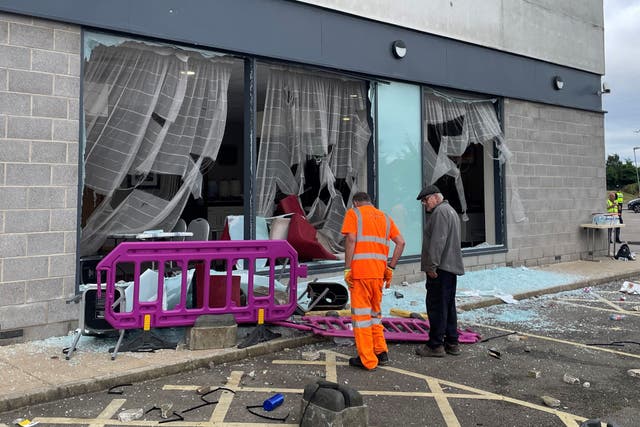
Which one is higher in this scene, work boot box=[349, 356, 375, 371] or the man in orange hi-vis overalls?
the man in orange hi-vis overalls

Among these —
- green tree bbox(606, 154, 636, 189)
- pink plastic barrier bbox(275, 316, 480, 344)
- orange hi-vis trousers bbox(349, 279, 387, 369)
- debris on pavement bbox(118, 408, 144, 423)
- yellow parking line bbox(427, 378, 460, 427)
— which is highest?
green tree bbox(606, 154, 636, 189)

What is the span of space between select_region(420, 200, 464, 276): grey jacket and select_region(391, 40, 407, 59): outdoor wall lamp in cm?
455

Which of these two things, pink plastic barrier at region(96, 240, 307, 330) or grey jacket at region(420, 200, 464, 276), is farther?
grey jacket at region(420, 200, 464, 276)

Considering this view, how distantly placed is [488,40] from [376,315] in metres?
8.00

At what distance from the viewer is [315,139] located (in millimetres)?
9250

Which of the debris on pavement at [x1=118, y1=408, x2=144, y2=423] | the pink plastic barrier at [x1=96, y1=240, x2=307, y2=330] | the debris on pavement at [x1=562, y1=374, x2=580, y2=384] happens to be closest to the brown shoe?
the debris on pavement at [x1=562, y1=374, x2=580, y2=384]

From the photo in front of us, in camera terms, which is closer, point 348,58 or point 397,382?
point 397,382

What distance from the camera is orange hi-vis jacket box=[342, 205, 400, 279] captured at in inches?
214

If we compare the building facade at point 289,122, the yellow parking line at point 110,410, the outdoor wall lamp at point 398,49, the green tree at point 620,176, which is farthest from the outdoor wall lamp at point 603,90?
the green tree at point 620,176

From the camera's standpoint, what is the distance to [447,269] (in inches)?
229

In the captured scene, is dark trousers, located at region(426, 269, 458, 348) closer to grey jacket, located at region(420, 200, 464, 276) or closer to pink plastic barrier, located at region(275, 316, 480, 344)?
grey jacket, located at region(420, 200, 464, 276)

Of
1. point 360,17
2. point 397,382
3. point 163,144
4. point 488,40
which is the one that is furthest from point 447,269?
point 488,40

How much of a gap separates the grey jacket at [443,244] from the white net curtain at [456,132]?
4.60 m

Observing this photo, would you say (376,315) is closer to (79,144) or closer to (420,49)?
(79,144)
